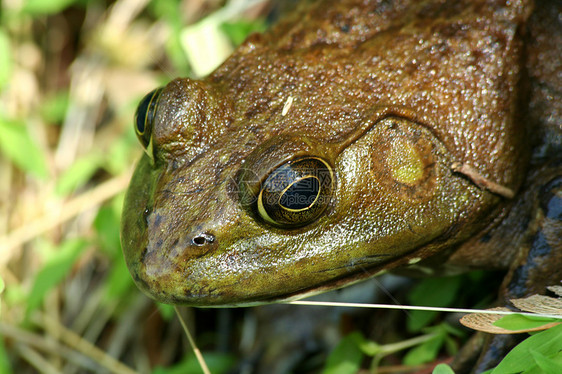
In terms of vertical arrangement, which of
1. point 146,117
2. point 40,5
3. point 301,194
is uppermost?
point 40,5

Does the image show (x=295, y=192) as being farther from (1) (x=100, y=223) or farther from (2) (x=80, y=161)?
(2) (x=80, y=161)

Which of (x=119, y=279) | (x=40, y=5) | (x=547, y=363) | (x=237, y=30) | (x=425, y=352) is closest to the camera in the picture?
(x=547, y=363)

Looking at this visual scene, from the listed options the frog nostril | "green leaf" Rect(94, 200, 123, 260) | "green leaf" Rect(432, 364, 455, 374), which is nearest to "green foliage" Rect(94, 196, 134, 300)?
"green leaf" Rect(94, 200, 123, 260)

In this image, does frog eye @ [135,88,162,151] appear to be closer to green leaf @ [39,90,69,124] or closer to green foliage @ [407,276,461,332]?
green foliage @ [407,276,461,332]

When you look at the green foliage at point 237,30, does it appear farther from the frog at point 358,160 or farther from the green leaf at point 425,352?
the green leaf at point 425,352

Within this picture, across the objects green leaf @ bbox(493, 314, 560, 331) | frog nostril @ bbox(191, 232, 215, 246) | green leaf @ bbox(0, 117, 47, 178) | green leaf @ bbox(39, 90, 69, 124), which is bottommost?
green leaf @ bbox(493, 314, 560, 331)

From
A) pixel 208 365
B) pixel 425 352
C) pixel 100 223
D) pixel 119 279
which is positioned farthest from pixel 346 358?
pixel 100 223

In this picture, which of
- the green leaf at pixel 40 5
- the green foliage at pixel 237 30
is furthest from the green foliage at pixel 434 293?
the green leaf at pixel 40 5

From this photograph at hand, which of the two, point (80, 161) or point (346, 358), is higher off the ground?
point (80, 161)
